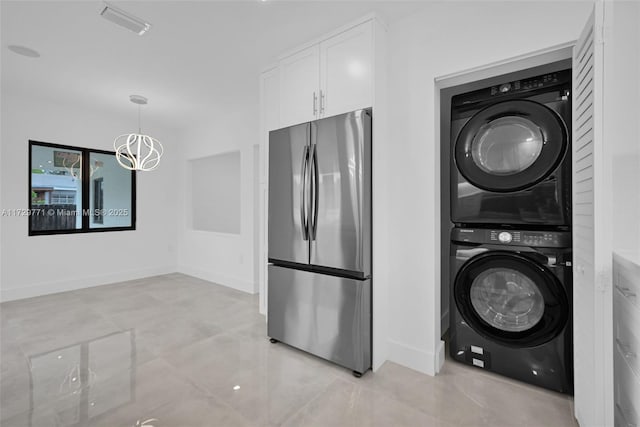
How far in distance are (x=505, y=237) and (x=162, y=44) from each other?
3.19 metres

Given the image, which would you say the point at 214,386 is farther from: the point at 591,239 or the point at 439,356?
the point at 591,239

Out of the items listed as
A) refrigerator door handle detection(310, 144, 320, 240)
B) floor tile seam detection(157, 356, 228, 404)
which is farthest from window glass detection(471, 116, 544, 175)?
floor tile seam detection(157, 356, 228, 404)

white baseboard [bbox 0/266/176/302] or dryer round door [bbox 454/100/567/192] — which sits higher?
dryer round door [bbox 454/100/567/192]

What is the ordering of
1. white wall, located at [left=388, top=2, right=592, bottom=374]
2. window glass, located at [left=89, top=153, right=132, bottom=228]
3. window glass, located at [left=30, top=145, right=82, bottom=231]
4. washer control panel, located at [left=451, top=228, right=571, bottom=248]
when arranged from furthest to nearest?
window glass, located at [left=89, top=153, right=132, bottom=228] < window glass, located at [left=30, top=145, right=82, bottom=231] < white wall, located at [left=388, top=2, right=592, bottom=374] < washer control panel, located at [left=451, top=228, right=571, bottom=248]

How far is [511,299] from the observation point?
198 centimetres

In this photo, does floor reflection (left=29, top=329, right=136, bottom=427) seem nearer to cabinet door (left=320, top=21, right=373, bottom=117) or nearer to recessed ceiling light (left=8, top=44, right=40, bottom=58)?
cabinet door (left=320, top=21, right=373, bottom=117)

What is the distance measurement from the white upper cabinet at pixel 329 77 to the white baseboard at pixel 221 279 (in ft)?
8.32

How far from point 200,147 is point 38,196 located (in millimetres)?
2237

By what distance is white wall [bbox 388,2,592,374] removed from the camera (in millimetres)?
1935

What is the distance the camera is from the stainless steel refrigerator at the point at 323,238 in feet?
6.78

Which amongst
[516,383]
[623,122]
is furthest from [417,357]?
[623,122]

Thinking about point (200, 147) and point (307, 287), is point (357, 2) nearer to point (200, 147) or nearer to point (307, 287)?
point (307, 287)

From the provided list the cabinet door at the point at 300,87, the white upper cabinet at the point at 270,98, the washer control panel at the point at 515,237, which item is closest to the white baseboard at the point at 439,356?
the washer control panel at the point at 515,237

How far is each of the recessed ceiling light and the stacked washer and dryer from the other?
3787 mm
